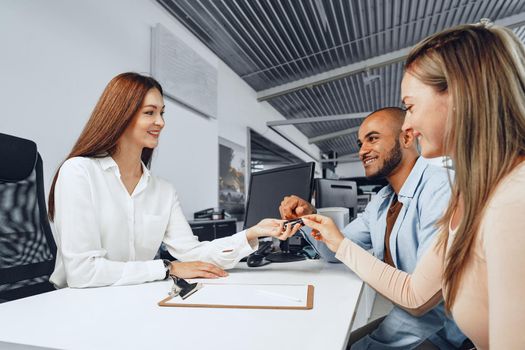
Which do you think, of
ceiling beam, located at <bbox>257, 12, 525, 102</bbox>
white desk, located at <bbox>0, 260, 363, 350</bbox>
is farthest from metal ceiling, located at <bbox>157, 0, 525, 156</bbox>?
white desk, located at <bbox>0, 260, 363, 350</bbox>

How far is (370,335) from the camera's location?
1.21m

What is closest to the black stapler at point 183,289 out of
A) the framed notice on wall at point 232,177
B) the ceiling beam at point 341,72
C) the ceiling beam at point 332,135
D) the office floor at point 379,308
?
the office floor at point 379,308

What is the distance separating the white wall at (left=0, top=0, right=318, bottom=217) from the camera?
2111 mm

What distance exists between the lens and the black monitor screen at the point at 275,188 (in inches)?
69.4

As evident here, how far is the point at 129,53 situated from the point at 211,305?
2.84 m

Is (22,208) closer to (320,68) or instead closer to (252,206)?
(252,206)

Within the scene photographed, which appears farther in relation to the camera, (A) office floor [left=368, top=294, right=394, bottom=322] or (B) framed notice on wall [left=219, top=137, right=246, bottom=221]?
(B) framed notice on wall [left=219, top=137, right=246, bottom=221]

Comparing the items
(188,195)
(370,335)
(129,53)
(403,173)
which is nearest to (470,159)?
(370,335)

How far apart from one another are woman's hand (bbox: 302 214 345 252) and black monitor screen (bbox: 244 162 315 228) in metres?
0.50

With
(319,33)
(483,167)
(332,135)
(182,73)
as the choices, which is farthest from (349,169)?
(483,167)

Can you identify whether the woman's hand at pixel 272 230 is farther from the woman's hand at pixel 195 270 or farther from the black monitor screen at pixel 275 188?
the black monitor screen at pixel 275 188

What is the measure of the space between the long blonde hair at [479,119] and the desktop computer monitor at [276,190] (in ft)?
3.17

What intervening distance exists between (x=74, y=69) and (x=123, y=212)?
5.38 ft

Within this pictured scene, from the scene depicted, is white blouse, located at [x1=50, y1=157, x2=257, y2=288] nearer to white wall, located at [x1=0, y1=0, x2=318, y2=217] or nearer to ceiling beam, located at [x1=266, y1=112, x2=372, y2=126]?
white wall, located at [x1=0, y1=0, x2=318, y2=217]
